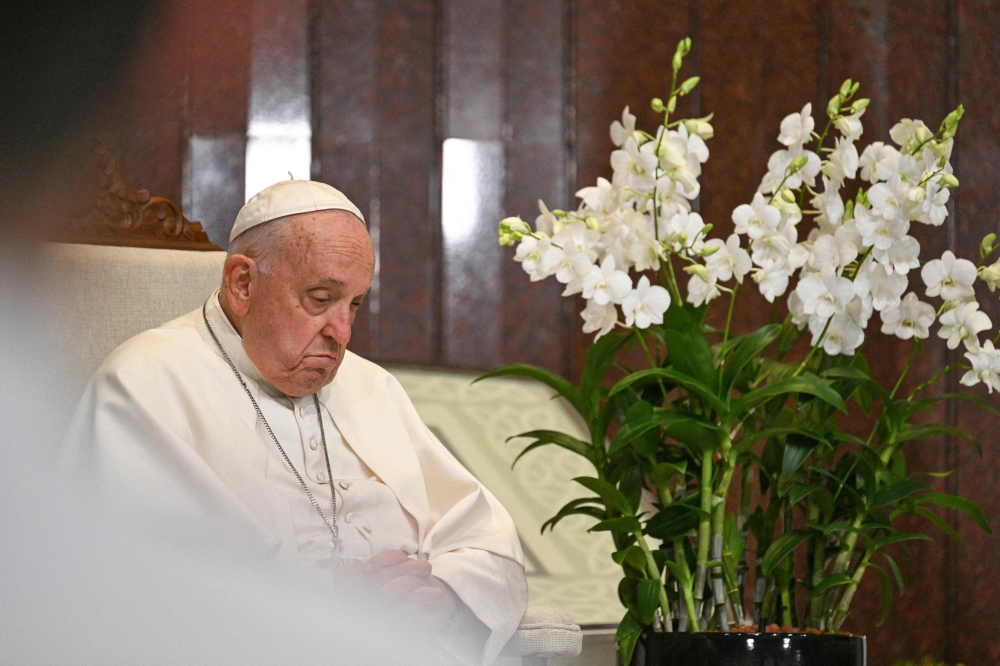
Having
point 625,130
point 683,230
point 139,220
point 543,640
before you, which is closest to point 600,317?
point 683,230

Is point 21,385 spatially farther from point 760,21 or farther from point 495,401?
point 760,21

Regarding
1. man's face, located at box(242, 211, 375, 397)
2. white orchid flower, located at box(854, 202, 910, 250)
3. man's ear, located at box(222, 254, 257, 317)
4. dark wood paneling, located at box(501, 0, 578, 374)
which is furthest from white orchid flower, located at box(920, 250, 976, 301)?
dark wood paneling, located at box(501, 0, 578, 374)

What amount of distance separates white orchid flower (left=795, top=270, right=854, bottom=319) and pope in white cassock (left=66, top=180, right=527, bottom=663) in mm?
847

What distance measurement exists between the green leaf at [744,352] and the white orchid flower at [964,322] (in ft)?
0.96

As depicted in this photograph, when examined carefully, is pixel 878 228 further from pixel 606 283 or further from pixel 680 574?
pixel 680 574

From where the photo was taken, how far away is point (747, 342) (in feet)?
5.75

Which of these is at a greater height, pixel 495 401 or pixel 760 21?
pixel 760 21

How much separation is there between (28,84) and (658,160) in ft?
4.85

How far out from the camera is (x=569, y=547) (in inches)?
140

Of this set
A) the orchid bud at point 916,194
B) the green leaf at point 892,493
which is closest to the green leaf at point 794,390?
the green leaf at point 892,493

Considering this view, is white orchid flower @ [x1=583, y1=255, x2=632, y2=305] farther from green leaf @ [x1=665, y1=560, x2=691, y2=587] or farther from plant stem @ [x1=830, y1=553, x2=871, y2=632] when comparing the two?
plant stem @ [x1=830, y1=553, x2=871, y2=632]

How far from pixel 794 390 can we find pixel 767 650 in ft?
1.33

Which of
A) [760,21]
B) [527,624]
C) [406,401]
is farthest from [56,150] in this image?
[760,21]

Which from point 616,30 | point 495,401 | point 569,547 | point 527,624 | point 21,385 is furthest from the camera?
point 616,30
